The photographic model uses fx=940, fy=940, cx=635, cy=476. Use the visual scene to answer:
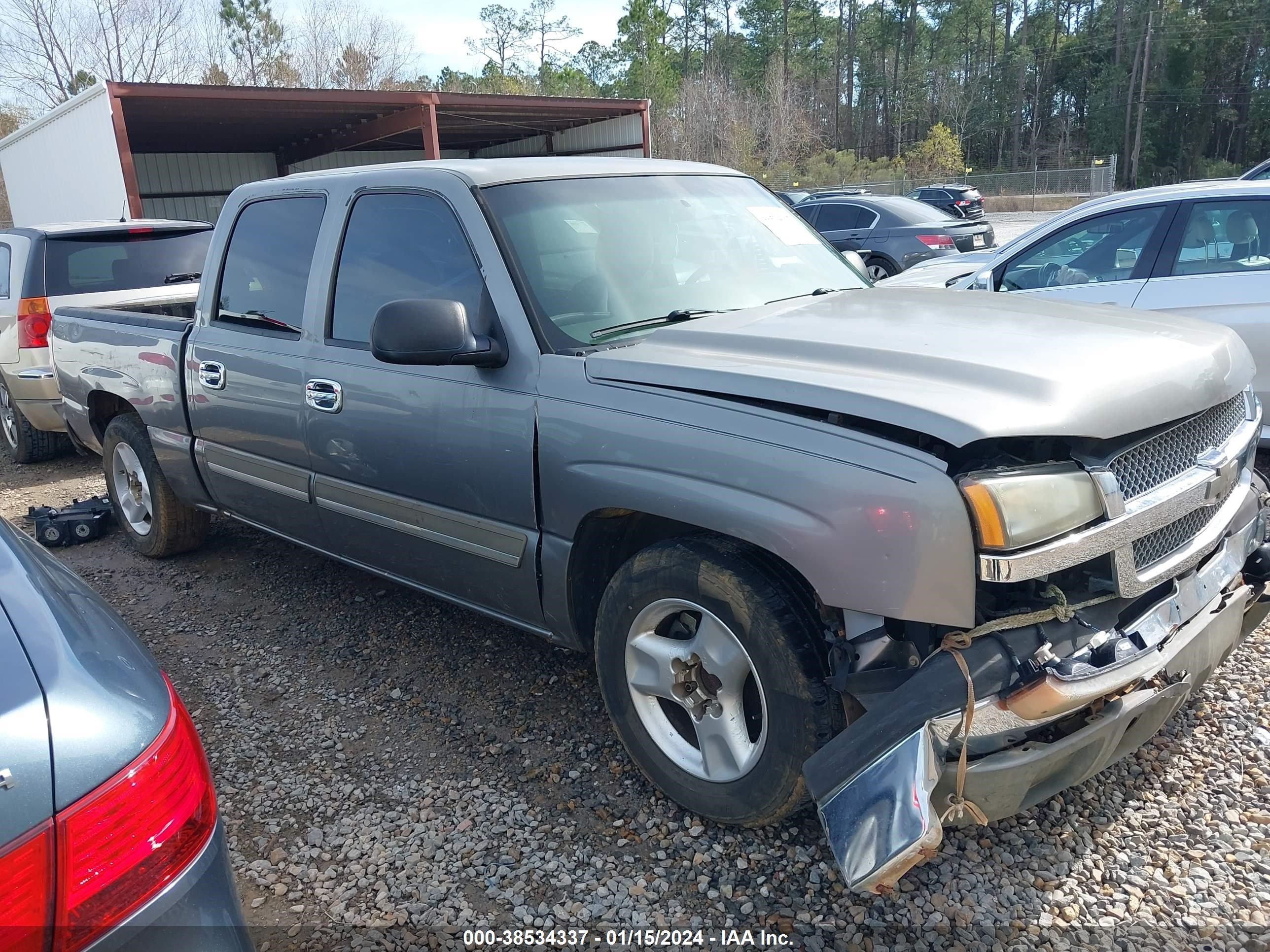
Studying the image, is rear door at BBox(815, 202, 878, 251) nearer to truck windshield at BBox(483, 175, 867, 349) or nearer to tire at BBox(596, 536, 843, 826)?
truck windshield at BBox(483, 175, 867, 349)

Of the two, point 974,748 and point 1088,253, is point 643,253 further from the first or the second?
point 1088,253

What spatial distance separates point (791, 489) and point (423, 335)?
1247 millimetres

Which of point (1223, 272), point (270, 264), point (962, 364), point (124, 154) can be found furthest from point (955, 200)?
point (962, 364)

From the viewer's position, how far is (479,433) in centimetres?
310

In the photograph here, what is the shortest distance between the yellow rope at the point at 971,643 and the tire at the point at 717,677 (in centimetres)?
37

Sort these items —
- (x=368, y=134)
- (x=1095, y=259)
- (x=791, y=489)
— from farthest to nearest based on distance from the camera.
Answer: (x=368, y=134)
(x=1095, y=259)
(x=791, y=489)

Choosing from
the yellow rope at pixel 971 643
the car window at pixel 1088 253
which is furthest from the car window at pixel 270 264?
the car window at pixel 1088 253

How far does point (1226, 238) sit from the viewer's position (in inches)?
215

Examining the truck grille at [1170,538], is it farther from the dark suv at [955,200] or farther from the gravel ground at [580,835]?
the dark suv at [955,200]

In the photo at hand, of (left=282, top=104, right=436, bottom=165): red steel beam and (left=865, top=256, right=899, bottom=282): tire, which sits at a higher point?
(left=282, top=104, right=436, bottom=165): red steel beam

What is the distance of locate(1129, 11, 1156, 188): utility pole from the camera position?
53.2 metres

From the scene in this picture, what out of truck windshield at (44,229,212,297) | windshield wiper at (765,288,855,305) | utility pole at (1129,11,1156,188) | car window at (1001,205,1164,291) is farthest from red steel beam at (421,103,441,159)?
utility pole at (1129,11,1156,188)

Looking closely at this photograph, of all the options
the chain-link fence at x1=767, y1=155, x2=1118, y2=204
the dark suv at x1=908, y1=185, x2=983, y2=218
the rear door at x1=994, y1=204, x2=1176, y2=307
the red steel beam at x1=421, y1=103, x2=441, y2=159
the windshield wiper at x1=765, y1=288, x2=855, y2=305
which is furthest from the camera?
the chain-link fence at x1=767, y1=155, x2=1118, y2=204

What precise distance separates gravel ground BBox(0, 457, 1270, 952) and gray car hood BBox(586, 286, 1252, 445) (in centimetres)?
120
